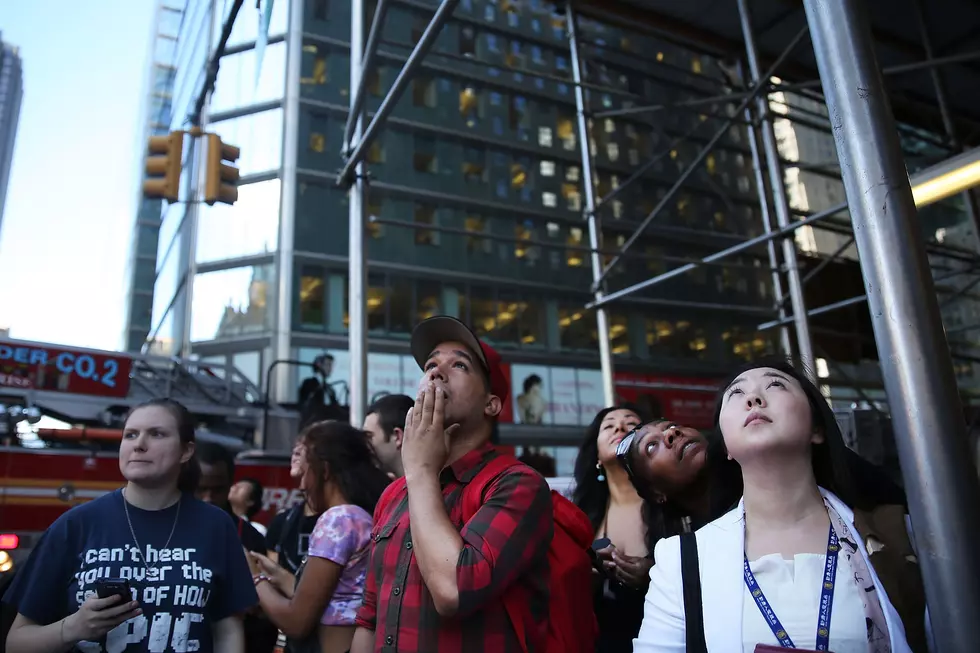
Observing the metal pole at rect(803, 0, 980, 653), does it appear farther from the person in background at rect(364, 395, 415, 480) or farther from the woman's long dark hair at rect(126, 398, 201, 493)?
the person in background at rect(364, 395, 415, 480)

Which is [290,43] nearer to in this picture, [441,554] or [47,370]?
[47,370]

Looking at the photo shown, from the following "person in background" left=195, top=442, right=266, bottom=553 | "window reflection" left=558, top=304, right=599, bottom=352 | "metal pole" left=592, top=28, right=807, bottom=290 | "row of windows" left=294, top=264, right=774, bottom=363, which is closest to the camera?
"person in background" left=195, top=442, right=266, bottom=553

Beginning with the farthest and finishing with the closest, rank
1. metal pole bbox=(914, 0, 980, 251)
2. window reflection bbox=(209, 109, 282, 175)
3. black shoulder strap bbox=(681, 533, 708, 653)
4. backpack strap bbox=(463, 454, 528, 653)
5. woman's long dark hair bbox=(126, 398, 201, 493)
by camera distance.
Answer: window reflection bbox=(209, 109, 282, 175) → metal pole bbox=(914, 0, 980, 251) → woman's long dark hair bbox=(126, 398, 201, 493) → backpack strap bbox=(463, 454, 528, 653) → black shoulder strap bbox=(681, 533, 708, 653)

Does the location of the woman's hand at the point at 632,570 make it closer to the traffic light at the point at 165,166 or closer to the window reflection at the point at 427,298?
the traffic light at the point at 165,166

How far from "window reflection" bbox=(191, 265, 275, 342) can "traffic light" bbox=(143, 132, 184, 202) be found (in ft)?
40.2

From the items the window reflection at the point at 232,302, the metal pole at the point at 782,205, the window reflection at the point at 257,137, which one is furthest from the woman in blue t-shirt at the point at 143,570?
the window reflection at the point at 257,137

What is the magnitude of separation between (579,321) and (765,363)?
2340 cm

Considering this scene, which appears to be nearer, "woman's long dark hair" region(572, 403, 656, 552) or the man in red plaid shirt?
the man in red plaid shirt

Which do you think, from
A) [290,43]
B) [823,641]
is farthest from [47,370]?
[290,43]

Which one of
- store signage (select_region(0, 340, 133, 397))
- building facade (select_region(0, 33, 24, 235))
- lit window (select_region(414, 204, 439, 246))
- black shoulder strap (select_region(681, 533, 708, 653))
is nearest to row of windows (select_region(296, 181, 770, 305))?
lit window (select_region(414, 204, 439, 246))

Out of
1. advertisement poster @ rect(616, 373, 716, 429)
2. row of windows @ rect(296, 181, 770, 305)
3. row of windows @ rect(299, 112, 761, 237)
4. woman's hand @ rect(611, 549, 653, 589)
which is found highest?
row of windows @ rect(299, 112, 761, 237)

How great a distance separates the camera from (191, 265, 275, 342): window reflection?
2095 cm

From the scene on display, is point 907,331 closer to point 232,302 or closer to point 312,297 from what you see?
point 312,297

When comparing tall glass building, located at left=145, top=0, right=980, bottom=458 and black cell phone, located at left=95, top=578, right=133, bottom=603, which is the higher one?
tall glass building, located at left=145, top=0, right=980, bottom=458
